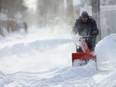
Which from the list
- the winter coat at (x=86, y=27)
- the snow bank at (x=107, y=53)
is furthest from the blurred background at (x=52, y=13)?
the winter coat at (x=86, y=27)

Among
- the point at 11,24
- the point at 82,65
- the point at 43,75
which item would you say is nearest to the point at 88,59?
the point at 82,65

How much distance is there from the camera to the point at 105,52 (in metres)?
12.9

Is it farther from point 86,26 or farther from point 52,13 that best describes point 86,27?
point 52,13

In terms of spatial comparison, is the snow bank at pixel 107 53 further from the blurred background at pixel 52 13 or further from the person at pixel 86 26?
the blurred background at pixel 52 13

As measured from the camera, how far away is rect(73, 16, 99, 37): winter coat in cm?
1301

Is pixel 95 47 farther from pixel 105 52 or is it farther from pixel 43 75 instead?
pixel 43 75

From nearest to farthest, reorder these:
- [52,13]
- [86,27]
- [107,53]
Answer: [107,53], [86,27], [52,13]

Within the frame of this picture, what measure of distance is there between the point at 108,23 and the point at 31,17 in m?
59.1

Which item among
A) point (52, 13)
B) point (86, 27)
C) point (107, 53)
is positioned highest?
point (86, 27)

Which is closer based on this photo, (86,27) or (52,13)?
(86,27)

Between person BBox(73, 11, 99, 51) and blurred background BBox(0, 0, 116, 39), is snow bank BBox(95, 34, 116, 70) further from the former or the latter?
blurred background BBox(0, 0, 116, 39)

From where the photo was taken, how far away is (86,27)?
13.1 m

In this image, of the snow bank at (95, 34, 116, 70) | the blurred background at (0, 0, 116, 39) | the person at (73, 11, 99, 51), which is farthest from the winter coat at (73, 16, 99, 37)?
the blurred background at (0, 0, 116, 39)

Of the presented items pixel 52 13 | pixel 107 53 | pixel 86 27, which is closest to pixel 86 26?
pixel 86 27
